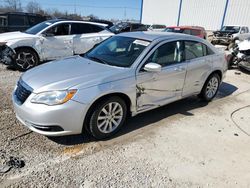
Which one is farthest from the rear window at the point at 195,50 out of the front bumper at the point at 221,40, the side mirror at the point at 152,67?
the front bumper at the point at 221,40

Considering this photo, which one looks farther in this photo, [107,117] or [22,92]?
[107,117]

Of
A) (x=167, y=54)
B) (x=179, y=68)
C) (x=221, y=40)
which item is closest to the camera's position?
(x=167, y=54)

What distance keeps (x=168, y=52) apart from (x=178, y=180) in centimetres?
227

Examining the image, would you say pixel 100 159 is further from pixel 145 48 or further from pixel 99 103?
pixel 145 48

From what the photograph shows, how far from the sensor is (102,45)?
4.64m

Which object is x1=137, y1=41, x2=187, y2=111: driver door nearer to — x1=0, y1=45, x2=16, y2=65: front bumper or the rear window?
Result: the rear window

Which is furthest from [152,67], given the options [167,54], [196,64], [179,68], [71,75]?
[196,64]

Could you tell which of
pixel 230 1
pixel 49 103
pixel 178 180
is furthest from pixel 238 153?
pixel 230 1

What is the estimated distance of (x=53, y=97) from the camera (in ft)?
10.2

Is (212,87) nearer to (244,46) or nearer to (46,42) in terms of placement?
(244,46)

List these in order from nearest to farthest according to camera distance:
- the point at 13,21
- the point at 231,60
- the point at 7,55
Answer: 1. the point at 7,55
2. the point at 231,60
3. the point at 13,21

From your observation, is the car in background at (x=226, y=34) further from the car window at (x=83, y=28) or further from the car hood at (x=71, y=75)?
the car hood at (x=71, y=75)

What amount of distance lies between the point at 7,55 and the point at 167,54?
517 cm

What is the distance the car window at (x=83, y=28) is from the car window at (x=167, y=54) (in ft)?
15.7
